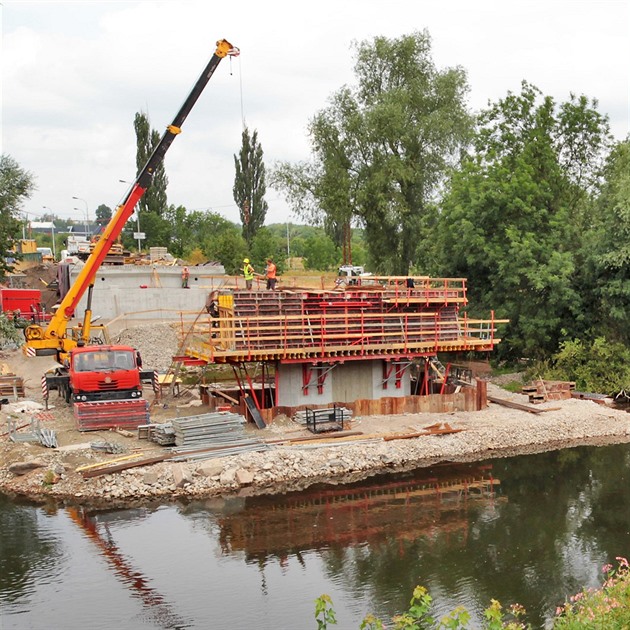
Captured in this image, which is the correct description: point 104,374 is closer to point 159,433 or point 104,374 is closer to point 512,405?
point 159,433

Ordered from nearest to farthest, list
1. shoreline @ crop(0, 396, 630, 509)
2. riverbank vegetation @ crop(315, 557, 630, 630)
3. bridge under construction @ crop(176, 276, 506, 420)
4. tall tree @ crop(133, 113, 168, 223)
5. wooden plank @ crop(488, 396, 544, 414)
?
1. riverbank vegetation @ crop(315, 557, 630, 630)
2. shoreline @ crop(0, 396, 630, 509)
3. bridge under construction @ crop(176, 276, 506, 420)
4. wooden plank @ crop(488, 396, 544, 414)
5. tall tree @ crop(133, 113, 168, 223)

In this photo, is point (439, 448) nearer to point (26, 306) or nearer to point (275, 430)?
point (275, 430)

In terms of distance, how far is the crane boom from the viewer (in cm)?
3050

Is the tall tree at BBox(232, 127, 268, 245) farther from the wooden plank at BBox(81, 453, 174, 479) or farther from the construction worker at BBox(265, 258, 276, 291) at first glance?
the wooden plank at BBox(81, 453, 174, 479)

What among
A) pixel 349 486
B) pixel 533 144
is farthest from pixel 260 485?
pixel 533 144

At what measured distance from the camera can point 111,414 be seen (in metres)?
27.2

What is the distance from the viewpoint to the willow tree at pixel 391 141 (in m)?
51.5

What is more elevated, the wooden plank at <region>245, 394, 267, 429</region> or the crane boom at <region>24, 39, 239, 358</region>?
the crane boom at <region>24, 39, 239, 358</region>

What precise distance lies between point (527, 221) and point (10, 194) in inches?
1186

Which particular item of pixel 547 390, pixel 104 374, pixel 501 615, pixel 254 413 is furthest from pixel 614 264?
pixel 501 615

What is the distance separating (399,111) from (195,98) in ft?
74.3

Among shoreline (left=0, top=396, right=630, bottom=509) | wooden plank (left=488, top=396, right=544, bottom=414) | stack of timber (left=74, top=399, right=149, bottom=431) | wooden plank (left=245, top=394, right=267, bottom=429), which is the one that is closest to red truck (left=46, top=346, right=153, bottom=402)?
stack of timber (left=74, top=399, right=149, bottom=431)

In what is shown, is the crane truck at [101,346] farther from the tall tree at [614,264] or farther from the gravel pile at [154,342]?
the tall tree at [614,264]

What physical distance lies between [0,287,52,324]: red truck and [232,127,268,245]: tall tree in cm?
3028
